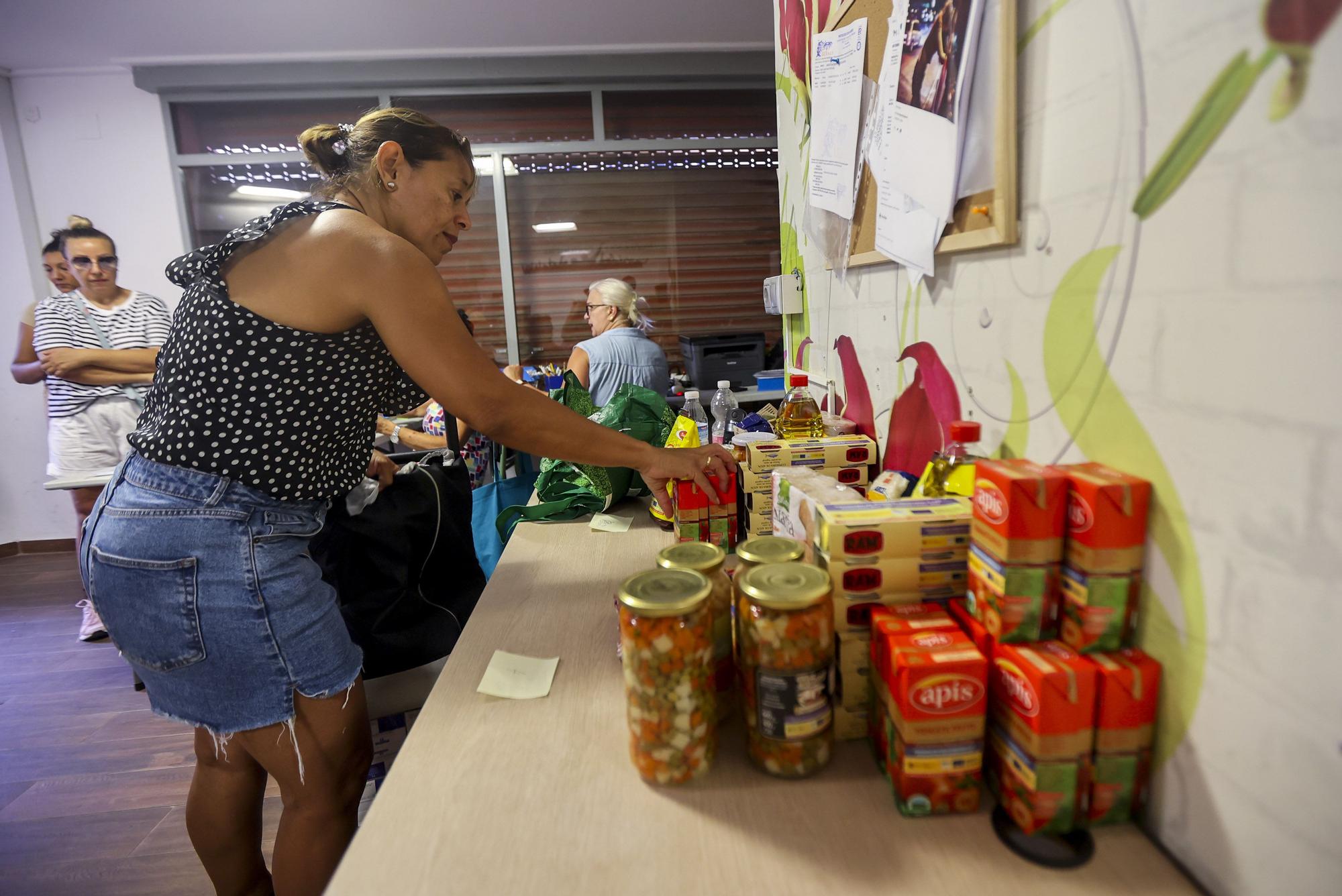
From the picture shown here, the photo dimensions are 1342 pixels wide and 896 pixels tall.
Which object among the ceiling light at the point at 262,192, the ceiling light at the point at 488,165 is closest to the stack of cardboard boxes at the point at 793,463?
the ceiling light at the point at 488,165

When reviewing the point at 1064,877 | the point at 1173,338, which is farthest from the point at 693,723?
the point at 1173,338

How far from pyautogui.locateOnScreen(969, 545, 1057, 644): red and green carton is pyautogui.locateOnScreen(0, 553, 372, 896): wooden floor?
1.98m

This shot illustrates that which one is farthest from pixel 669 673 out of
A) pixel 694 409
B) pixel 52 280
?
pixel 52 280

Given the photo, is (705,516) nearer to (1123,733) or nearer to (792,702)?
(792,702)

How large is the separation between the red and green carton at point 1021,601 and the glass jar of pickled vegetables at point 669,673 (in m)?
0.29

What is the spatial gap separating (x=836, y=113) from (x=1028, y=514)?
43.4 inches

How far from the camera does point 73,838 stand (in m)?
1.91

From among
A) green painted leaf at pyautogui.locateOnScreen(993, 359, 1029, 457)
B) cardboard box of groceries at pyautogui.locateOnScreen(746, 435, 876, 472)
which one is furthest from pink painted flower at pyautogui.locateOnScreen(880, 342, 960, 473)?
green painted leaf at pyautogui.locateOnScreen(993, 359, 1029, 457)

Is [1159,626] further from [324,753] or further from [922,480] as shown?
[324,753]

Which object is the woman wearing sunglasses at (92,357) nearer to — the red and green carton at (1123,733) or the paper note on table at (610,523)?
the paper note on table at (610,523)

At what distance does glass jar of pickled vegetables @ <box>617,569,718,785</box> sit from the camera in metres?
0.71

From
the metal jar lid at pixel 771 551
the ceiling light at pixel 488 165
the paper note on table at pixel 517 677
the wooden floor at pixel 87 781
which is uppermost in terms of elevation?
the ceiling light at pixel 488 165

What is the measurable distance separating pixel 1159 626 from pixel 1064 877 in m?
0.24

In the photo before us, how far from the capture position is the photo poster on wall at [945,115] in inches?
33.6
